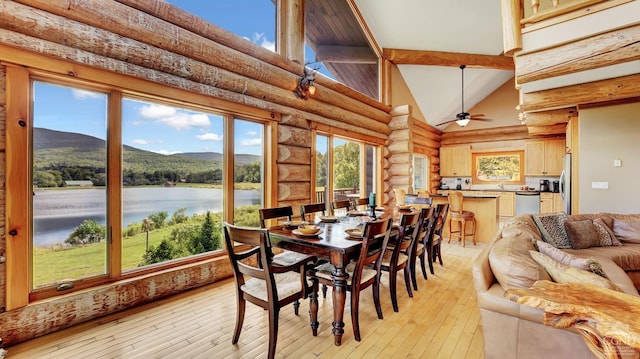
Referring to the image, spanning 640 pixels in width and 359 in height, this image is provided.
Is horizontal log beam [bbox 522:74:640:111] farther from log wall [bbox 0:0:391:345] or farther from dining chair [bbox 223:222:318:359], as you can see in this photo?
dining chair [bbox 223:222:318:359]

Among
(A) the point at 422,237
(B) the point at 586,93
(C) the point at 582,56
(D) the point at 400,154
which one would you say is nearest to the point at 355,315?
(A) the point at 422,237

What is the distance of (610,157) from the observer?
4.68m

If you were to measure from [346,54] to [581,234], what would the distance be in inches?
199

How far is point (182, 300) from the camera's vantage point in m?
3.00

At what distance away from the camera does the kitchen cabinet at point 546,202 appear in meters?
7.83

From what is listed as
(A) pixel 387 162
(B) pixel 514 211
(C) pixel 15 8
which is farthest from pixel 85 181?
(B) pixel 514 211

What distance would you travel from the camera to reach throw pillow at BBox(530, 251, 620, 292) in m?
1.60

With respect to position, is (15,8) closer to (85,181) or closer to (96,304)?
(85,181)

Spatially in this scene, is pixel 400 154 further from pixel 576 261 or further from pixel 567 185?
pixel 576 261

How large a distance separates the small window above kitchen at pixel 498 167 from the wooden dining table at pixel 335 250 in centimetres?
874

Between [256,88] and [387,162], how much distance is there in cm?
409

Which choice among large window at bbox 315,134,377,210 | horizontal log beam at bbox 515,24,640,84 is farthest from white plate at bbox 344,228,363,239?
horizontal log beam at bbox 515,24,640,84

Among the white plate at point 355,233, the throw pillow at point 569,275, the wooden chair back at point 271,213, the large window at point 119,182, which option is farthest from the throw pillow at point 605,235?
the large window at point 119,182

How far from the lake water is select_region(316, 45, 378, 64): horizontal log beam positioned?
11.3ft
